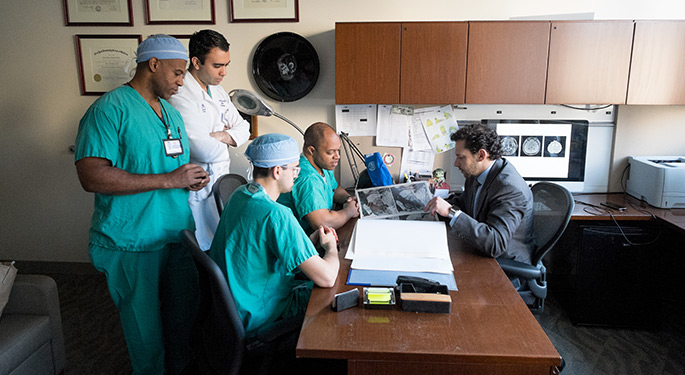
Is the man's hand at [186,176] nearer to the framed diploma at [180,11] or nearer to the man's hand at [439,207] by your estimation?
the man's hand at [439,207]

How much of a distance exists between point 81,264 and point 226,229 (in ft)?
8.78

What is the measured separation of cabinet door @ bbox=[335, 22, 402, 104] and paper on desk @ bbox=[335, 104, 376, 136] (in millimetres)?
311

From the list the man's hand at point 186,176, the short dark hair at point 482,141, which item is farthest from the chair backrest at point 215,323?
the short dark hair at point 482,141

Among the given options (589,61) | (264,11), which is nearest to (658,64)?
(589,61)

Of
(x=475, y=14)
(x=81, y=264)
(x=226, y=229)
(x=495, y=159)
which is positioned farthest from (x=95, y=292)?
(x=475, y=14)

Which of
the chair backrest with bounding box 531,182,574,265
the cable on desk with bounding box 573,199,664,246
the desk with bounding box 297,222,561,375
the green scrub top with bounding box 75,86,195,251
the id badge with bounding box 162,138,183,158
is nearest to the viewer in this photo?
the desk with bounding box 297,222,561,375

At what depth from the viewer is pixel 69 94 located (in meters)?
3.34

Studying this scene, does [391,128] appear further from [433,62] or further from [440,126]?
[433,62]

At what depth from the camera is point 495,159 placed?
2229mm

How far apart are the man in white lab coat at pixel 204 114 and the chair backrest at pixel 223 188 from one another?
2.4 inches

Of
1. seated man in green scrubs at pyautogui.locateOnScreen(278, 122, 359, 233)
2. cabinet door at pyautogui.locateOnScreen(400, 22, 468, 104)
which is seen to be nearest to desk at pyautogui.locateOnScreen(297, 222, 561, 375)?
seated man in green scrubs at pyautogui.locateOnScreen(278, 122, 359, 233)

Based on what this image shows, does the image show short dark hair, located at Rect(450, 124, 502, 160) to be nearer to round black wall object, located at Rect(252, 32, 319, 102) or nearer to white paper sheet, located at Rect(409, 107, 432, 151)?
white paper sheet, located at Rect(409, 107, 432, 151)

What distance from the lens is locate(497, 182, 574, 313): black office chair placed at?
6.51 feet

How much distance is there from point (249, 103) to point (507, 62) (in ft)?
5.28
